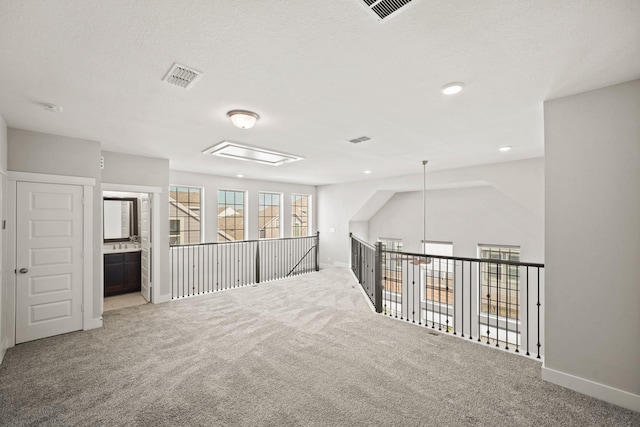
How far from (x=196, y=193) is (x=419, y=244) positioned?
21.4 ft

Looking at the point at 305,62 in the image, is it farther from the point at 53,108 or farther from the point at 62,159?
the point at 62,159

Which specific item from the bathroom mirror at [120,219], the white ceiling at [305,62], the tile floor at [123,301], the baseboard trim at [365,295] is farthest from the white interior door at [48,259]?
the baseboard trim at [365,295]

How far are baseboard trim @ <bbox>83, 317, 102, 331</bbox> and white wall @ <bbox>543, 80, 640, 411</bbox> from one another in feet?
18.8

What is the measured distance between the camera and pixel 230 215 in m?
8.08

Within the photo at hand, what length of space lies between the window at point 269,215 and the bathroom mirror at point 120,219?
129 inches

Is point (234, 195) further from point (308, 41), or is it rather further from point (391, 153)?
point (308, 41)

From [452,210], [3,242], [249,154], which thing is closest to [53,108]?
[3,242]

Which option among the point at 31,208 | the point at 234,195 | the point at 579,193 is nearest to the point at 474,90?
the point at 579,193

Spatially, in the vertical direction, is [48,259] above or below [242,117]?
below

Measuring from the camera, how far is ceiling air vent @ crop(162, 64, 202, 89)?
2.13 metres

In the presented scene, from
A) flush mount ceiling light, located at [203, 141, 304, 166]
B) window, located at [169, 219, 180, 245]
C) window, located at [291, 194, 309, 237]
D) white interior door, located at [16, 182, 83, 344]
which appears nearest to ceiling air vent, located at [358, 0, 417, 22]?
flush mount ceiling light, located at [203, 141, 304, 166]

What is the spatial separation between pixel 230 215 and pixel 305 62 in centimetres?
663

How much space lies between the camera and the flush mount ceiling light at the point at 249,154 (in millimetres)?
4371

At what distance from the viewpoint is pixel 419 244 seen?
27.3ft
